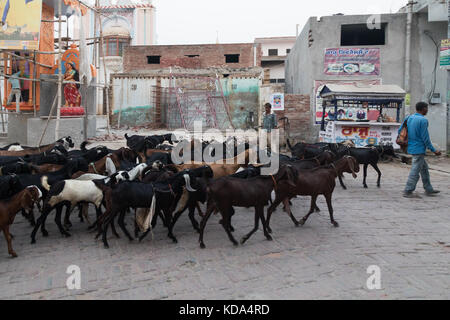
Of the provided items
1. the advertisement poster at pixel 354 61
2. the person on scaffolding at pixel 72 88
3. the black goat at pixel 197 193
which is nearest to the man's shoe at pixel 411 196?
the black goat at pixel 197 193

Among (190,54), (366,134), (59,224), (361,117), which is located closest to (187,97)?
(190,54)

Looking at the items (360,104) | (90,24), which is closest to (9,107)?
(360,104)

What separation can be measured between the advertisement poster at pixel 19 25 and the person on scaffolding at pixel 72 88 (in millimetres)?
3246

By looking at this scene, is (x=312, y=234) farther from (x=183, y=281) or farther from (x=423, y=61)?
(x=423, y=61)

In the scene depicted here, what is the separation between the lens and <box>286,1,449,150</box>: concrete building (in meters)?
17.5

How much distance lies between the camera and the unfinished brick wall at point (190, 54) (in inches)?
1321

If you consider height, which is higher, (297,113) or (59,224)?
(297,113)

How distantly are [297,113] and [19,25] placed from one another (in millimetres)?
11258

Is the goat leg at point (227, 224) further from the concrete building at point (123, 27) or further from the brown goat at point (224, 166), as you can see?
the concrete building at point (123, 27)

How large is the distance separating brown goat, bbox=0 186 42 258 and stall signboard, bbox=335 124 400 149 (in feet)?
34.9

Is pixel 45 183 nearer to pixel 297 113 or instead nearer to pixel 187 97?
pixel 297 113

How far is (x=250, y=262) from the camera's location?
5.10 m

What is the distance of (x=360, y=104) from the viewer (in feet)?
50.7

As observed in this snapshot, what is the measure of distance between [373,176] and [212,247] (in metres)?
7.20
